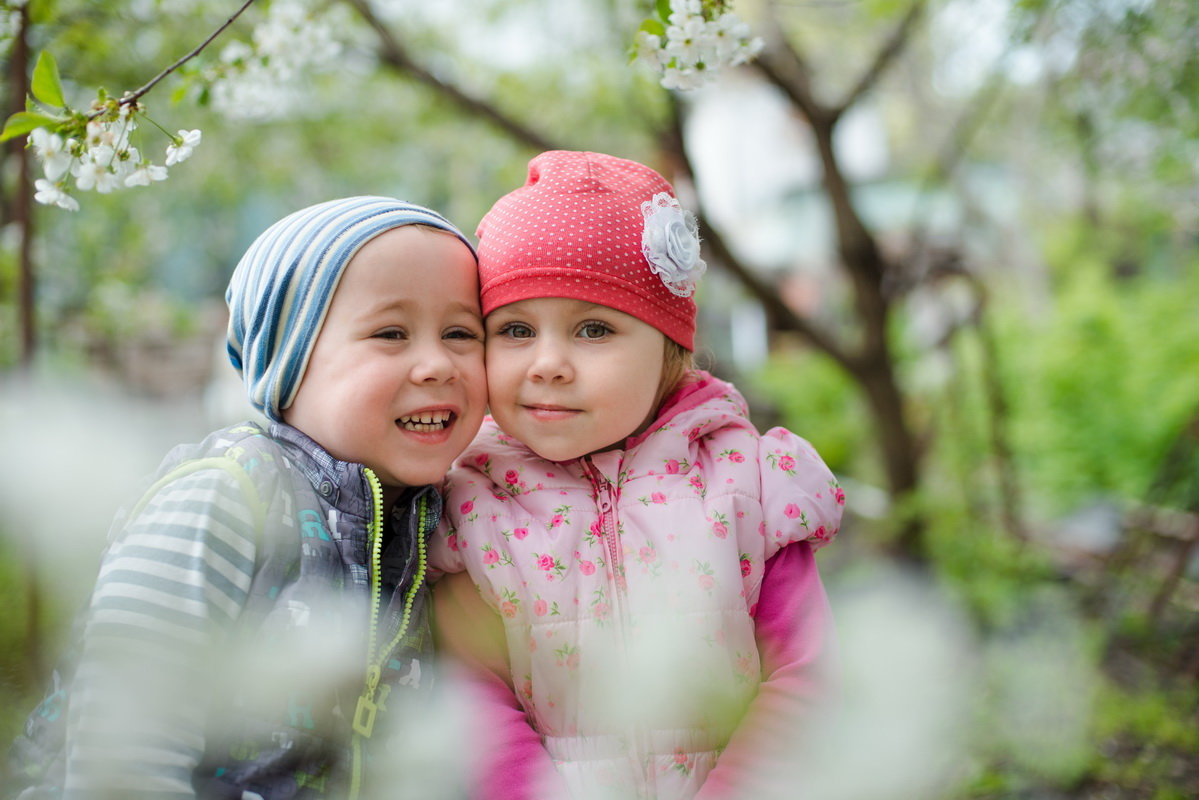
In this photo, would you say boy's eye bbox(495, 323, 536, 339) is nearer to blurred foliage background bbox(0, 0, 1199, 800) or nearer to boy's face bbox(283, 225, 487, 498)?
boy's face bbox(283, 225, 487, 498)

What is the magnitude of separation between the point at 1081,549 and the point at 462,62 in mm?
4541

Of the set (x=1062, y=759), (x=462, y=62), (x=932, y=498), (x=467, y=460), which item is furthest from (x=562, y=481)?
(x=462, y=62)

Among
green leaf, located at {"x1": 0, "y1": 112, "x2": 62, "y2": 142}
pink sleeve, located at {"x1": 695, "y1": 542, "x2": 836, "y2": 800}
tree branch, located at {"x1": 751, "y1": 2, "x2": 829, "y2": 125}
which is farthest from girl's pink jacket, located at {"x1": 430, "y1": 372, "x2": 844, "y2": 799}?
tree branch, located at {"x1": 751, "y1": 2, "x2": 829, "y2": 125}

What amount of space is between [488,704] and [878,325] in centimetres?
330

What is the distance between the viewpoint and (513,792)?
131cm

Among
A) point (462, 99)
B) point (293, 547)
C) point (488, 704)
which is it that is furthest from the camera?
point (462, 99)

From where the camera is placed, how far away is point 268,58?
7.59ft

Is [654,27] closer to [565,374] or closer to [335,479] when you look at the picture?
[565,374]

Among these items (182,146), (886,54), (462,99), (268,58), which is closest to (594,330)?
(182,146)

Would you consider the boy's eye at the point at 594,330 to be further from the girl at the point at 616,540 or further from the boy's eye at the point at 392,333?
the boy's eye at the point at 392,333

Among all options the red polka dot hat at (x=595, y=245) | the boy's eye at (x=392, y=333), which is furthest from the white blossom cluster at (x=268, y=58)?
the boy's eye at (x=392, y=333)

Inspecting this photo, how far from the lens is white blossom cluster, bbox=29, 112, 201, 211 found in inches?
48.4

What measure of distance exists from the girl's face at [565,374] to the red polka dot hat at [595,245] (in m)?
0.03

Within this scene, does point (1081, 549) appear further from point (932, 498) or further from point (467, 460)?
point (467, 460)
